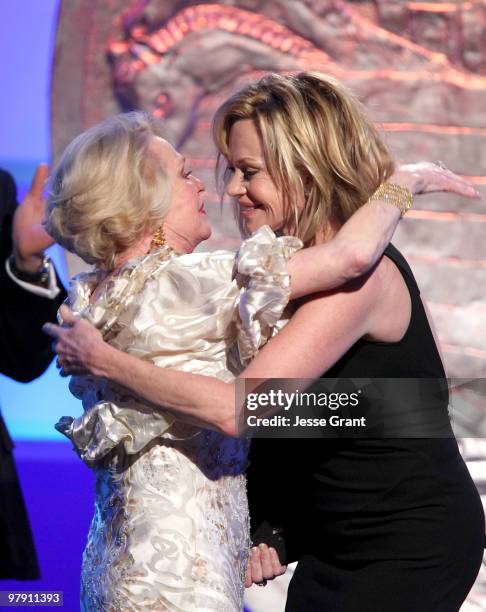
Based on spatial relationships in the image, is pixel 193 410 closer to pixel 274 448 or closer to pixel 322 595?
pixel 274 448

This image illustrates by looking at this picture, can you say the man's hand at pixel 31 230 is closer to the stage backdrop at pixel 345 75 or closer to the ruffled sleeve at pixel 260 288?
the ruffled sleeve at pixel 260 288

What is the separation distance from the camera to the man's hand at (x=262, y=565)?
5.52 ft

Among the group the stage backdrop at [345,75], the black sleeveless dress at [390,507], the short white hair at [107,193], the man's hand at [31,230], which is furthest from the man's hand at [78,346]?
the stage backdrop at [345,75]

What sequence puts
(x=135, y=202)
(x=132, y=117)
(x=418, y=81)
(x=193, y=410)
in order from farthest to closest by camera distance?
(x=418, y=81), (x=132, y=117), (x=135, y=202), (x=193, y=410)

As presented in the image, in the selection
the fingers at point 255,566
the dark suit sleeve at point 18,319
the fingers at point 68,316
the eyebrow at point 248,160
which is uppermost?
the eyebrow at point 248,160

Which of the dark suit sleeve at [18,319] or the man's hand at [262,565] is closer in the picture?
the man's hand at [262,565]

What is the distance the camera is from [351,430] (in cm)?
153

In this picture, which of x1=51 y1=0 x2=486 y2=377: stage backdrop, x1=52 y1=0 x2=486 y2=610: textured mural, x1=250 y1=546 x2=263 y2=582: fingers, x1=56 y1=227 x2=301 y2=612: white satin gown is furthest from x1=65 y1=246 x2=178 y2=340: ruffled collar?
x1=51 y1=0 x2=486 y2=377: stage backdrop

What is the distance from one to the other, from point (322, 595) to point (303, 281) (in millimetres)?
568

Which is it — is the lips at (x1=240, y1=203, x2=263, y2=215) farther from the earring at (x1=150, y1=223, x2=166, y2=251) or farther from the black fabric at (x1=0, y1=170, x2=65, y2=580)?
the black fabric at (x1=0, y1=170, x2=65, y2=580)

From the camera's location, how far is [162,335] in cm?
143

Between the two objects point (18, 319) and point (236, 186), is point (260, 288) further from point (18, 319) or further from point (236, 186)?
point (18, 319)

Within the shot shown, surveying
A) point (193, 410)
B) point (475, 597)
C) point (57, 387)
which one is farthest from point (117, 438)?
point (57, 387)

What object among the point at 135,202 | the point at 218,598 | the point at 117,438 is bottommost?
the point at 218,598
